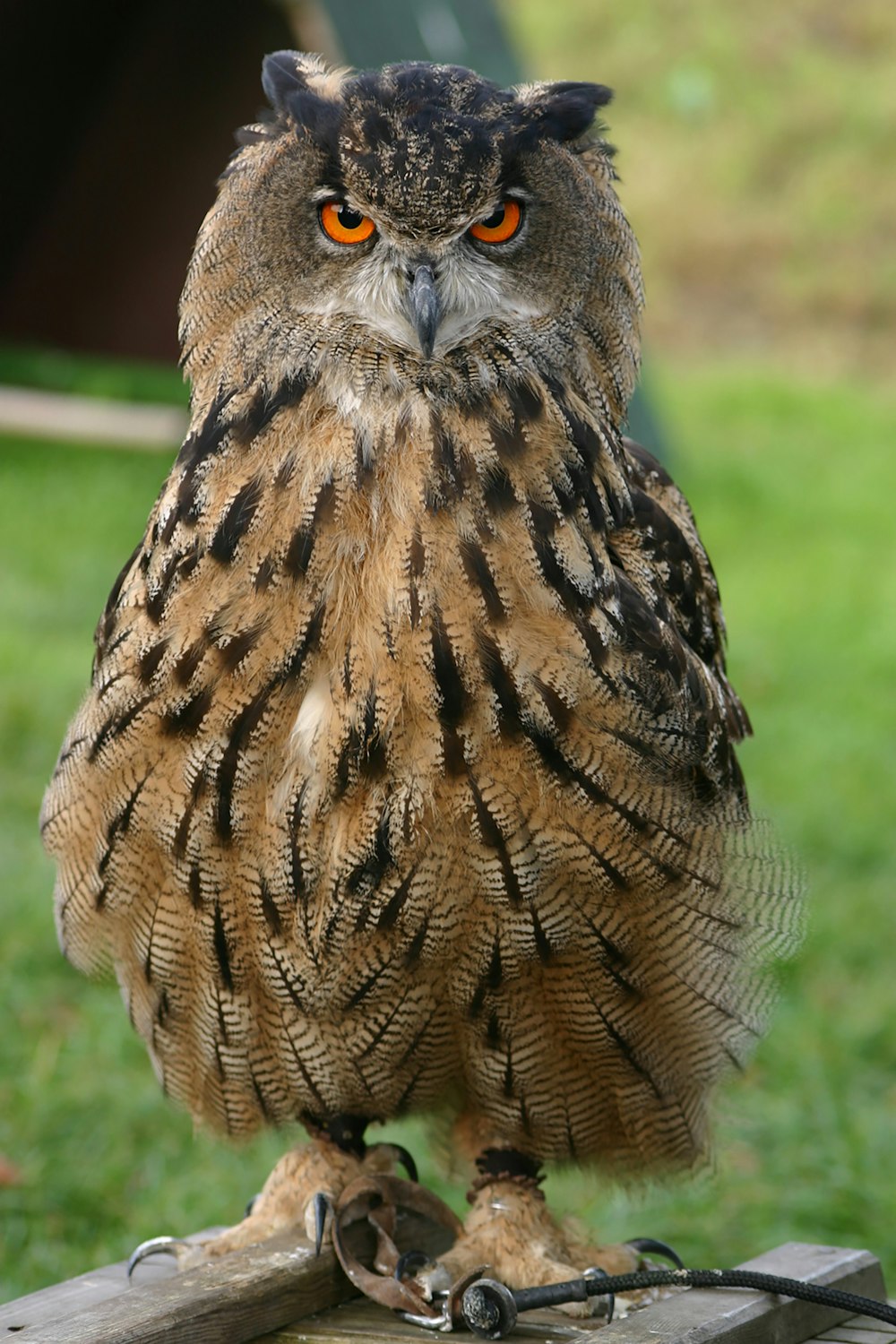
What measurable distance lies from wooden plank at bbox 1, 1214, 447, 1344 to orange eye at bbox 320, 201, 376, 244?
4.59ft

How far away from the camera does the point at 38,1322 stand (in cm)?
217

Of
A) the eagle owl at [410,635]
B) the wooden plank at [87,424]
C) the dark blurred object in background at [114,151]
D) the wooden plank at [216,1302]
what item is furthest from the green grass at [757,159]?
the wooden plank at [216,1302]

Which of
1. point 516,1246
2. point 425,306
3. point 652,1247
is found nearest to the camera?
point 425,306

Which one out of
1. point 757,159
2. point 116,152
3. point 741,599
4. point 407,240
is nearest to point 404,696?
point 407,240

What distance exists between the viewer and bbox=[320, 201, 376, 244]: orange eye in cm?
220

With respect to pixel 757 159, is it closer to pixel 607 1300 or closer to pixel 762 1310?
pixel 607 1300

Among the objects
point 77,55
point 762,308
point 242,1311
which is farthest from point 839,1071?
point 762,308

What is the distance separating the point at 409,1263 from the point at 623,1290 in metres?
0.39

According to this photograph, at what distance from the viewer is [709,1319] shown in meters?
2.14

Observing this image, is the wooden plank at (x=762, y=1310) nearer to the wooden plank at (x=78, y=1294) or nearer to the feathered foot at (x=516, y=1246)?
the feathered foot at (x=516, y=1246)

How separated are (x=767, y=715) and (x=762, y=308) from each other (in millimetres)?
7784

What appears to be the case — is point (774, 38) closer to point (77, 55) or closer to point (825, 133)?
point (825, 133)

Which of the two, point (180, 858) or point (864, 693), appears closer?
point (180, 858)

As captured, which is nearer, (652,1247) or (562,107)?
(562,107)
